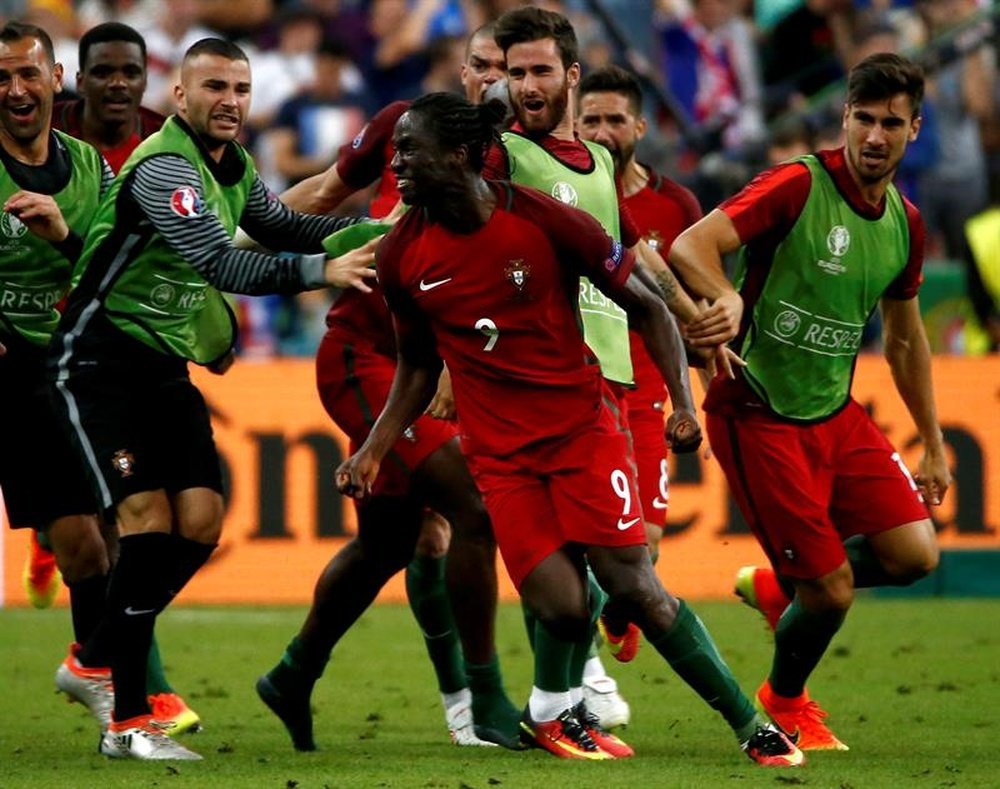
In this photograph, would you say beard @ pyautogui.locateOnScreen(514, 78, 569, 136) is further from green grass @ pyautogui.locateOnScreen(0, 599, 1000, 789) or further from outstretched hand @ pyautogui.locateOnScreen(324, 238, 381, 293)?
green grass @ pyautogui.locateOnScreen(0, 599, 1000, 789)

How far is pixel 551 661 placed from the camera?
7312 mm

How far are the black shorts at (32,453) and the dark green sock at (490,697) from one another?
72.4 inches

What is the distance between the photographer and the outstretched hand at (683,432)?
22.2 feet

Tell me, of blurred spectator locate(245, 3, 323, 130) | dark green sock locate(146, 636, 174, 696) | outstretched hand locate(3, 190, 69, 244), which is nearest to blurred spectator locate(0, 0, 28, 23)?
blurred spectator locate(245, 3, 323, 130)

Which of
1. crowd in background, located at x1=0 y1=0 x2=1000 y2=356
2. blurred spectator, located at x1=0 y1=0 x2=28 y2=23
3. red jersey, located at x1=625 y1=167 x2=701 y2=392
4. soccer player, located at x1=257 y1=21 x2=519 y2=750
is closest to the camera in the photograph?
soccer player, located at x1=257 y1=21 x2=519 y2=750

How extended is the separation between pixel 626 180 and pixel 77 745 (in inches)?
151

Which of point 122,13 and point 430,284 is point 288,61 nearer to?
point 122,13

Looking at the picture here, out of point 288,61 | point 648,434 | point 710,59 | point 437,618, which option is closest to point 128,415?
point 437,618

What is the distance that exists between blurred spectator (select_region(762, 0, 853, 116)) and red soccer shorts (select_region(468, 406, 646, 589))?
33.7 ft

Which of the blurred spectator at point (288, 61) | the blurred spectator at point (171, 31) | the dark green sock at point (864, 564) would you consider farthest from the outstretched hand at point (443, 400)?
the blurred spectator at point (171, 31)

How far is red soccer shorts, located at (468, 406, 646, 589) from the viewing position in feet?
23.0

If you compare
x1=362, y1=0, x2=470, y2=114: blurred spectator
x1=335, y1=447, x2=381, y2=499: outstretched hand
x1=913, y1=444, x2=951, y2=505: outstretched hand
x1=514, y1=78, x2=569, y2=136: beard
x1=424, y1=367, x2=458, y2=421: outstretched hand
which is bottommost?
x1=913, y1=444, x2=951, y2=505: outstretched hand

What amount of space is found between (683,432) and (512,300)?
741mm

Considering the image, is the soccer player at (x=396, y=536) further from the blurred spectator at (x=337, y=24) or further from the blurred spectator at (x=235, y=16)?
the blurred spectator at (x=235, y=16)
